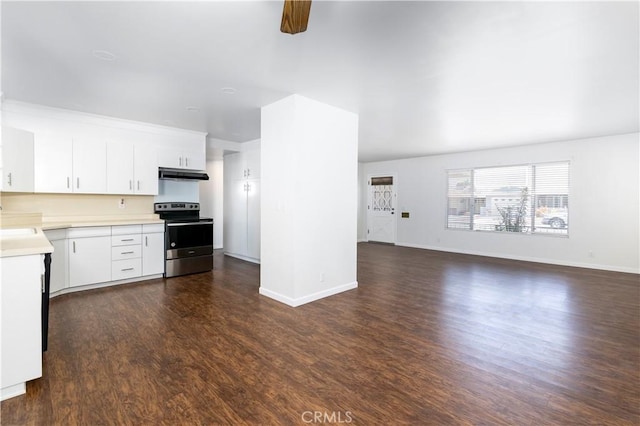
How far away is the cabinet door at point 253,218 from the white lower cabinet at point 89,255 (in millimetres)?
2444

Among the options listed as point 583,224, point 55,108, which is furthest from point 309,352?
point 583,224

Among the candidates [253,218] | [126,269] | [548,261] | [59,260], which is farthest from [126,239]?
[548,261]

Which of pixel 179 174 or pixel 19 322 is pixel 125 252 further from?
pixel 19 322

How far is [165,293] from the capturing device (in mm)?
4195

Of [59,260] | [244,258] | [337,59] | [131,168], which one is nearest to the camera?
[337,59]

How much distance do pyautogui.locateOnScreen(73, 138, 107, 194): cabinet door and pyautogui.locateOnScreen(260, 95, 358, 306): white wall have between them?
249cm

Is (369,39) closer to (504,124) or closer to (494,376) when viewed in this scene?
(494,376)

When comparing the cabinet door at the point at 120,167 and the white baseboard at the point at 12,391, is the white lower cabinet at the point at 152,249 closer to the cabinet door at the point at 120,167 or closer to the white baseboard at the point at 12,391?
the cabinet door at the point at 120,167

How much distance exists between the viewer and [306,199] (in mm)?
3797

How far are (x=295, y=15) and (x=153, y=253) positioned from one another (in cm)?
440

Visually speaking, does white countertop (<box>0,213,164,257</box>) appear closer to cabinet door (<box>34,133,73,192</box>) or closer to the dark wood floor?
cabinet door (<box>34,133,73,192</box>)

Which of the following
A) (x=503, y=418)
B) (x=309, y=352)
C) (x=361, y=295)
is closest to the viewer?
(x=503, y=418)

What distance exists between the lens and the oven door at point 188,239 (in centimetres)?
499

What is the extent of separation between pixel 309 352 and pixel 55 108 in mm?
4553
